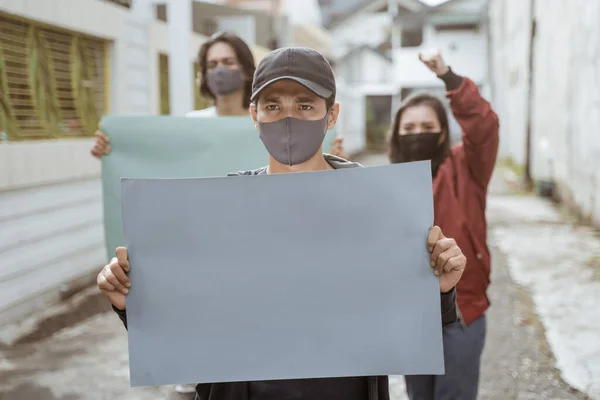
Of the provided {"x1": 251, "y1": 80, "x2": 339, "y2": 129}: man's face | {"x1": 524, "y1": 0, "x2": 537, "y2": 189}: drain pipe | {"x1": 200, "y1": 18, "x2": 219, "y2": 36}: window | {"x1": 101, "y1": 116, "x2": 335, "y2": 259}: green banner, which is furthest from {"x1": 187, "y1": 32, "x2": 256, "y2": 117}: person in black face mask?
{"x1": 200, "y1": 18, "x2": 219, "y2": 36}: window

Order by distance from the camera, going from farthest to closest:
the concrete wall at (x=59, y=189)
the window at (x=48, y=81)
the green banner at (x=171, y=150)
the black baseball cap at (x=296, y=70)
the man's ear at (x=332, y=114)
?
the window at (x=48, y=81), the concrete wall at (x=59, y=189), the green banner at (x=171, y=150), the man's ear at (x=332, y=114), the black baseball cap at (x=296, y=70)

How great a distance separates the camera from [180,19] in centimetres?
794

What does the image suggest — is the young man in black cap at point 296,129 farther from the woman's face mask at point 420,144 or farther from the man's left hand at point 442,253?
the woman's face mask at point 420,144

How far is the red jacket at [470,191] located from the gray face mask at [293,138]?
38.9 inches

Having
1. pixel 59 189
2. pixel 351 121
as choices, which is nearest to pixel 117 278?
pixel 59 189

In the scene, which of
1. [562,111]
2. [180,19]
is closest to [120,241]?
[180,19]

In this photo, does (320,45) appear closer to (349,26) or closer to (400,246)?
(349,26)

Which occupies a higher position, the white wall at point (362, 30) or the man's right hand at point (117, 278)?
the white wall at point (362, 30)

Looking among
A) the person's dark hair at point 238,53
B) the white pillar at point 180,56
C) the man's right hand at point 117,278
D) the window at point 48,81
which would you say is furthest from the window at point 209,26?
the man's right hand at point 117,278

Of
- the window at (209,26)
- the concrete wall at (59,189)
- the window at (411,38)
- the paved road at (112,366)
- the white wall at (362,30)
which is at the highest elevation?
the white wall at (362,30)

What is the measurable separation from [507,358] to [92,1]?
4931mm

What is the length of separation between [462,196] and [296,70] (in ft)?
4.00

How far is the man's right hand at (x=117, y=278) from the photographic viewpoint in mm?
1529

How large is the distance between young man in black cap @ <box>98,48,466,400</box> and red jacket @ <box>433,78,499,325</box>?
92 cm
